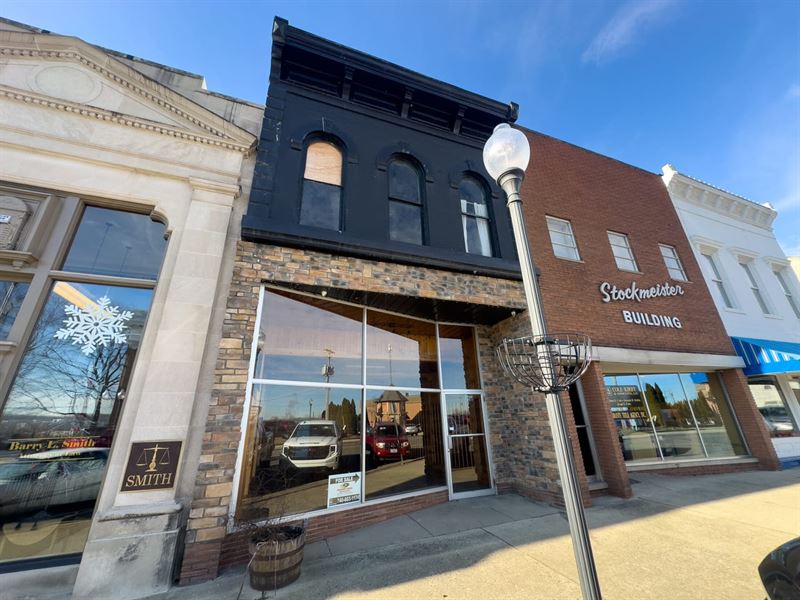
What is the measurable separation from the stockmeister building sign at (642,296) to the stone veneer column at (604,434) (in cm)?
216

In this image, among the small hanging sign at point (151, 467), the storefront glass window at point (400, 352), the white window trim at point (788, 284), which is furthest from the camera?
the white window trim at point (788, 284)

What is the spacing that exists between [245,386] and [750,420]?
13454 mm

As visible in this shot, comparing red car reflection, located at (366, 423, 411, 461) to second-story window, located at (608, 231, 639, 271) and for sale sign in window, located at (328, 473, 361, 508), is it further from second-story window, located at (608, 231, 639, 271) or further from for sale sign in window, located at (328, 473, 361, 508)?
second-story window, located at (608, 231, 639, 271)

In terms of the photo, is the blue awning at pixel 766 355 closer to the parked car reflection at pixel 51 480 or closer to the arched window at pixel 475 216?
the arched window at pixel 475 216

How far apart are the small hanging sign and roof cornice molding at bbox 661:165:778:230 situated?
54.6 feet

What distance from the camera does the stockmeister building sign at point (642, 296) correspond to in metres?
8.98

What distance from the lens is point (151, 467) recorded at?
418cm

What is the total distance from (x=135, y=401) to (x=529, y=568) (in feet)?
18.3

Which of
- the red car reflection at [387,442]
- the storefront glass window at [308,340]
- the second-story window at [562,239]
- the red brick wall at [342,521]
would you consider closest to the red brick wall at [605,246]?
the second-story window at [562,239]

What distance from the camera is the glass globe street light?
2000mm

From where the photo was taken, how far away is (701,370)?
9961mm

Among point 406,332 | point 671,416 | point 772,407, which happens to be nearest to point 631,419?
point 671,416

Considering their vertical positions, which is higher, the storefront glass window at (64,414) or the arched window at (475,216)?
the arched window at (475,216)

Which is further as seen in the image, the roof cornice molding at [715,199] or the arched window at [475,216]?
the roof cornice molding at [715,199]
